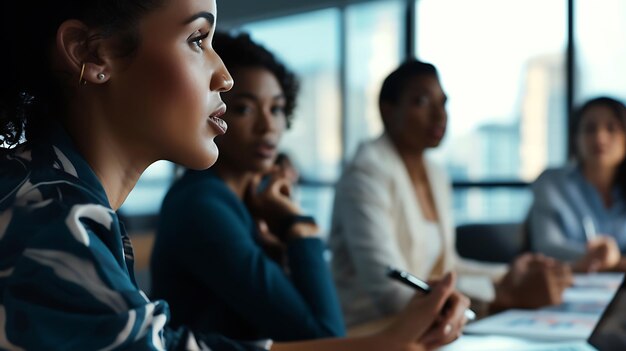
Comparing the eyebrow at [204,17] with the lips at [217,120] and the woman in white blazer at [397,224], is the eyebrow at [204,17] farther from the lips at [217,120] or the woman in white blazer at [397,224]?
the woman in white blazer at [397,224]

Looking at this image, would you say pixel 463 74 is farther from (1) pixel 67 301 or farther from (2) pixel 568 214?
(2) pixel 568 214

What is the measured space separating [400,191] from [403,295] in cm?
30

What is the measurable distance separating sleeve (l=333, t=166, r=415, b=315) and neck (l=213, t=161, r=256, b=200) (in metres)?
0.30

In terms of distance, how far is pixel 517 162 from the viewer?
3.56 metres

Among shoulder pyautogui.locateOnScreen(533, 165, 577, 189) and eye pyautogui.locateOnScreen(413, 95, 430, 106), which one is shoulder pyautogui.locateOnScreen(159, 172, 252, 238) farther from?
shoulder pyautogui.locateOnScreen(533, 165, 577, 189)

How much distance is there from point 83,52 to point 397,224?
96cm

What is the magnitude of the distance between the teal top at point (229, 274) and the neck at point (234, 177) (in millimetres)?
34

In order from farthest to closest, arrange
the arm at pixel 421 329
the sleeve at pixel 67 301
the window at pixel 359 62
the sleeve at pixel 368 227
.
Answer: the window at pixel 359 62, the sleeve at pixel 368 227, the arm at pixel 421 329, the sleeve at pixel 67 301

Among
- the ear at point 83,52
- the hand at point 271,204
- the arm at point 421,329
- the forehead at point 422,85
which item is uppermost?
the ear at point 83,52

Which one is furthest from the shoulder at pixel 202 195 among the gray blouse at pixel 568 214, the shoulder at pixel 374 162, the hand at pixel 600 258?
A: the gray blouse at pixel 568 214

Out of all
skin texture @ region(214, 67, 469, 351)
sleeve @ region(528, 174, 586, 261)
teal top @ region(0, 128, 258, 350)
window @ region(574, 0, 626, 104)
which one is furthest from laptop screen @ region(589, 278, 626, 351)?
window @ region(574, 0, 626, 104)

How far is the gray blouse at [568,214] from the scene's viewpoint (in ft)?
6.12

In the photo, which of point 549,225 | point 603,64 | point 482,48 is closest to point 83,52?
point 482,48

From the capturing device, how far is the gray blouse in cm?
187
